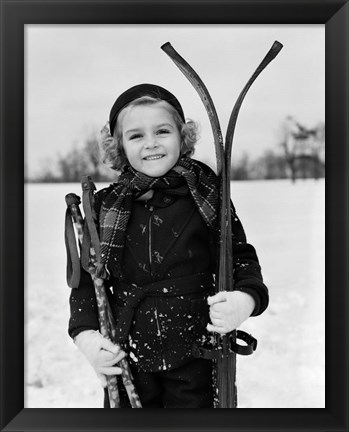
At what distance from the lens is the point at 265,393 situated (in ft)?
6.47

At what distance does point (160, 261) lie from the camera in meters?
1.46

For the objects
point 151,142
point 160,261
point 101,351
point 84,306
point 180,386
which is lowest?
point 180,386

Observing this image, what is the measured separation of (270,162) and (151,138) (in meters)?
0.74

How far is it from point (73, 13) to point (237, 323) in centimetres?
96

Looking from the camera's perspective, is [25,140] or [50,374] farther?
[50,374]

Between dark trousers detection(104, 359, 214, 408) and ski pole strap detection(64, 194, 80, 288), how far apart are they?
0.31 m

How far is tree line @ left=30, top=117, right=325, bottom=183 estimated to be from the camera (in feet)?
6.27

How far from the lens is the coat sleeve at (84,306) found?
4.95 ft

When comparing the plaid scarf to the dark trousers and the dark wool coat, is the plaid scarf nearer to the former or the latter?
the dark wool coat
